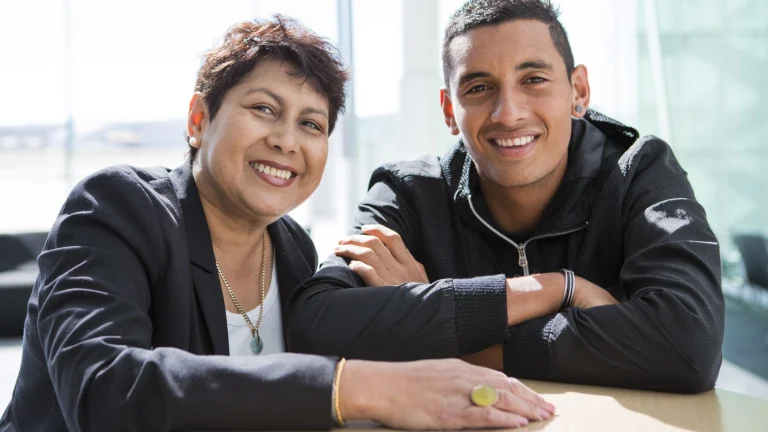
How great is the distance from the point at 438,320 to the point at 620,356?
325 mm

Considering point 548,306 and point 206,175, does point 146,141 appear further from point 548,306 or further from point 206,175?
point 548,306

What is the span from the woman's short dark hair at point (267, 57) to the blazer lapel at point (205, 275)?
0.23 meters

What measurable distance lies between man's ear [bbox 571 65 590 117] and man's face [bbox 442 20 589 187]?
0.11 metres

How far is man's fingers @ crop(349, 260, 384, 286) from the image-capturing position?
1694mm

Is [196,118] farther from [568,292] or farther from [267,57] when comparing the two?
[568,292]

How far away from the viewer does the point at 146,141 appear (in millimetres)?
5754

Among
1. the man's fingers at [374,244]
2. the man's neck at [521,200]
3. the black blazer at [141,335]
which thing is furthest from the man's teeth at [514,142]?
the black blazer at [141,335]

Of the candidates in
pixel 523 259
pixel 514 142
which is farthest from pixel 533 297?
pixel 514 142

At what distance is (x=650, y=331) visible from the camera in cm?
145

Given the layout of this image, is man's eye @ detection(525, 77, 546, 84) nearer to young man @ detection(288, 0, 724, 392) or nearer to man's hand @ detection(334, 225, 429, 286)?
young man @ detection(288, 0, 724, 392)

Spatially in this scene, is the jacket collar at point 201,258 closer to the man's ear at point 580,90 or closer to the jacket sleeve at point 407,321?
the jacket sleeve at point 407,321

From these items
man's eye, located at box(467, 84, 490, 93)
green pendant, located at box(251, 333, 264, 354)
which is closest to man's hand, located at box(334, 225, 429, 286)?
green pendant, located at box(251, 333, 264, 354)

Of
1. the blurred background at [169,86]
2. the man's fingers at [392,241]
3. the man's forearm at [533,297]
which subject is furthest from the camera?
the blurred background at [169,86]

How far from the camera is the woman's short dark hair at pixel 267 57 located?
172 centimetres
